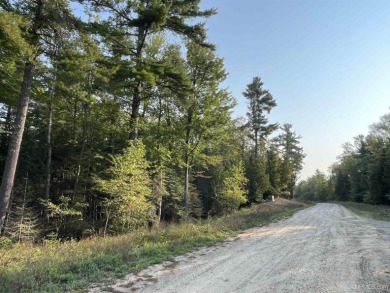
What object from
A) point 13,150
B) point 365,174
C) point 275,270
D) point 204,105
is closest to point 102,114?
point 204,105

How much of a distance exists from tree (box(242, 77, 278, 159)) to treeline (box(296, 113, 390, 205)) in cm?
1856

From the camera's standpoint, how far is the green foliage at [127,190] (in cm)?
1345

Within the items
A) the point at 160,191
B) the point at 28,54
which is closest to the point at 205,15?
the point at 28,54

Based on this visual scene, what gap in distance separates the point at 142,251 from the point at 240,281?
375cm

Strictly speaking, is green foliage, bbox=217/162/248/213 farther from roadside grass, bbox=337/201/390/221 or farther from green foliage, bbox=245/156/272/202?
roadside grass, bbox=337/201/390/221

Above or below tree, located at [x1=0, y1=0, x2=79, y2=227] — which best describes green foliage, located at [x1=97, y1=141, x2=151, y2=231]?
below

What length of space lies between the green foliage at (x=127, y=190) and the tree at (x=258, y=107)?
31.0 metres

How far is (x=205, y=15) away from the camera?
15336 mm

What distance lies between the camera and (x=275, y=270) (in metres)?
6.74

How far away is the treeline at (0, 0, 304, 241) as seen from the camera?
10.9 m

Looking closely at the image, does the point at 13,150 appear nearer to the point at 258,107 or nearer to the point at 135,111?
A: the point at 135,111

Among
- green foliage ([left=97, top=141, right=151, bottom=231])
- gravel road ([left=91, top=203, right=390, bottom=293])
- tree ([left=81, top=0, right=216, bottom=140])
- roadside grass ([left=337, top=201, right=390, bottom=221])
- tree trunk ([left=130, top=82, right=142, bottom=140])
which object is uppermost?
tree ([left=81, top=0, right=216, bottom=140])

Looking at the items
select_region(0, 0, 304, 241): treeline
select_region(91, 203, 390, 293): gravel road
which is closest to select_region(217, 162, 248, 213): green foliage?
select_region(0, 0, 304, 241): treeline

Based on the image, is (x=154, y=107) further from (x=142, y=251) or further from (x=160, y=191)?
(x=142, y=251)
